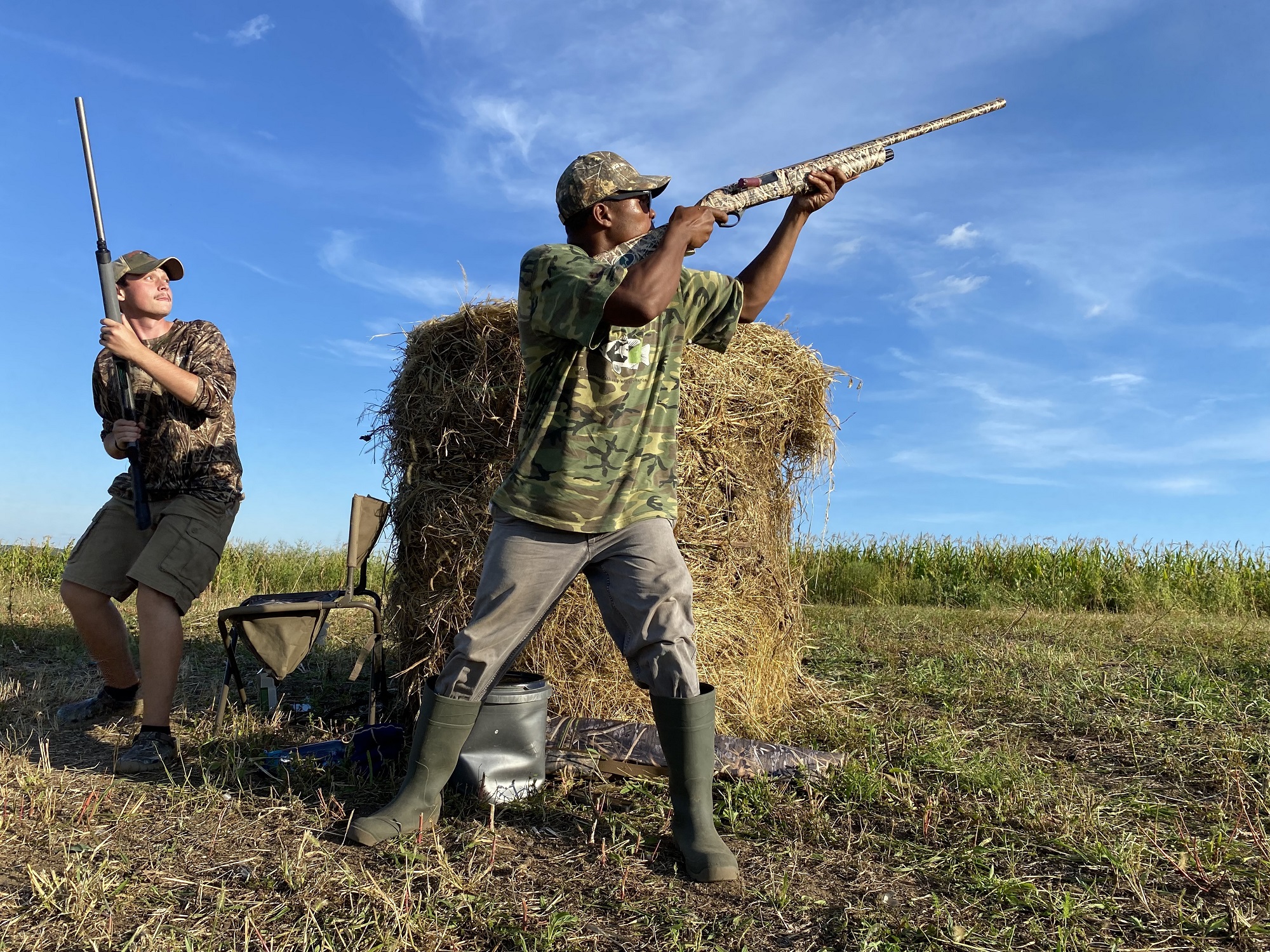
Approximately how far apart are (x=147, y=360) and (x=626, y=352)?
99.5 inches

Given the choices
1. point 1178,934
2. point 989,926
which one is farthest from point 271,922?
point 1178,934

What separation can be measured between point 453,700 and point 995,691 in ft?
13.0

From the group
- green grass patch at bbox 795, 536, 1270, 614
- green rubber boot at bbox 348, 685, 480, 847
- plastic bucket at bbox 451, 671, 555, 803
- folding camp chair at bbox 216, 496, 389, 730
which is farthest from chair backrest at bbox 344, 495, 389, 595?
green grass patch at bbox 795, 536, 1270, 614

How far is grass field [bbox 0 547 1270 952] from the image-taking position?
278cm

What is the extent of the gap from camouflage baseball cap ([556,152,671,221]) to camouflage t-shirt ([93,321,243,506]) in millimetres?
2369

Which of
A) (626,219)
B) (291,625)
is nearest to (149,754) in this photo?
(291,625)

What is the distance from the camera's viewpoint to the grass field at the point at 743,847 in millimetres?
2775

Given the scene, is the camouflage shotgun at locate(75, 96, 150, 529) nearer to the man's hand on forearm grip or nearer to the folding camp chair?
the man's hand on forearm grip

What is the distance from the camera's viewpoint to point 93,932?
2.73 meters

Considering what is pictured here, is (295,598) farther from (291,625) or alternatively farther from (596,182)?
(596,182)

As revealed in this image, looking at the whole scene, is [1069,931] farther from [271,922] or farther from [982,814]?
[271,922]

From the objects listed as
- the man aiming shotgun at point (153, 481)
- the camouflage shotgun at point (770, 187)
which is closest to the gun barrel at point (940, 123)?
the camouflage shotgun at point (770, 187)

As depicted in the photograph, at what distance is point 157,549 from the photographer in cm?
464

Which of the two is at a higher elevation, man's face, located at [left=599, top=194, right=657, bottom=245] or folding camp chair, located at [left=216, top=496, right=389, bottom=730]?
man's face, located at [left=599, top=194, right=657, bottom=245]
